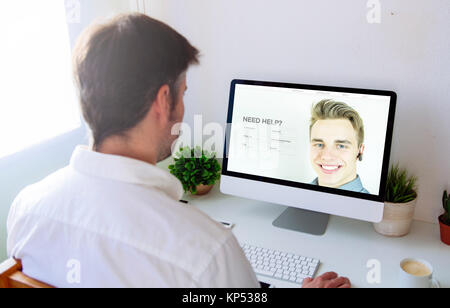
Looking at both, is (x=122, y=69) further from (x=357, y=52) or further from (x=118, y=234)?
(x=357, y=52)

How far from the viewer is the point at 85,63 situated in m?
0.86

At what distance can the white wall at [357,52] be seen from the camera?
1.35m

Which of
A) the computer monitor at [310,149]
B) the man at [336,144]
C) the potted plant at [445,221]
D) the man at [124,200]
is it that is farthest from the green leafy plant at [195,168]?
the potted plant at [445,221]

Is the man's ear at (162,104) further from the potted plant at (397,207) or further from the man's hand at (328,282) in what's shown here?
the potted plant at (397,207)

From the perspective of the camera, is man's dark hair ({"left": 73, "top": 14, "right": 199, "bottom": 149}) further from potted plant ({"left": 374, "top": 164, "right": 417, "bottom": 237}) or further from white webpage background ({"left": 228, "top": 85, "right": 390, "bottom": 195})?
potted plant ({"left": 374, "top": 164, "right": 417, "bottom": 237})

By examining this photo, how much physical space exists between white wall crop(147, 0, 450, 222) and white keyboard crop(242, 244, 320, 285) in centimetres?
53

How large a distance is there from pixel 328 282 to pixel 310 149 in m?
0.45

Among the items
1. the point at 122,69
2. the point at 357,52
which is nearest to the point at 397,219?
the point at 357,52

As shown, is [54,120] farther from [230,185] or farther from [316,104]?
[316,104]

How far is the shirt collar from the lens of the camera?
0.83 metres

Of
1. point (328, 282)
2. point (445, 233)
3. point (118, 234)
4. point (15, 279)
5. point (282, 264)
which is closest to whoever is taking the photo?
point (118, 234)

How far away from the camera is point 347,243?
4.50 ft

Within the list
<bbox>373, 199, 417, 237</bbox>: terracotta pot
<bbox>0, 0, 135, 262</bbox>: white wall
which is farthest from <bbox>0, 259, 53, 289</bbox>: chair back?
<bbox>373, 199, 417, 237</bbox>: terracotta pot
